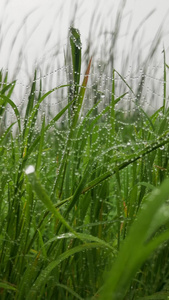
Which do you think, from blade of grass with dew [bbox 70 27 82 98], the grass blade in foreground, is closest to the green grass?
blade of grass with dew [bbox 70 27 82 98]

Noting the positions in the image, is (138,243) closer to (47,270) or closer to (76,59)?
(47,270)

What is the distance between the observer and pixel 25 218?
0.73 m

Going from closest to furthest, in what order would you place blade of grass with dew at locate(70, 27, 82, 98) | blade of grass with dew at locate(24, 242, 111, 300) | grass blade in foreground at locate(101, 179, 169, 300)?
grass blade in foreground at locate(101, 179, 169, 300), blade of grass with dew at locate(24, 242, 111, 300), blade of grass with dew at locate(70, 27, 82, 98)

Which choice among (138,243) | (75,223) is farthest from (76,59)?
(138,243)

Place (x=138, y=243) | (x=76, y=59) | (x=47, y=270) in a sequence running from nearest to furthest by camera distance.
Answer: (x=138, y=243)
(x=47, y=270)
(x=76, y=59)

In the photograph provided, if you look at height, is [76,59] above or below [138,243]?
above

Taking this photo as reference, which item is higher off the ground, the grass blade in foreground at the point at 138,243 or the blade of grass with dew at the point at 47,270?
A: the grass blade in foreground at the point at 138,243

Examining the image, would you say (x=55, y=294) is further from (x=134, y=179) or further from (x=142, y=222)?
(x=142, y=222)

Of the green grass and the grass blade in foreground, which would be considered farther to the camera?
the green grass

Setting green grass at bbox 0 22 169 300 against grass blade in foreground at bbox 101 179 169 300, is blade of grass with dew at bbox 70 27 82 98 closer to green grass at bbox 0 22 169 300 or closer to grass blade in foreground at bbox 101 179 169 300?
green grass at bbox 0 22 169 300

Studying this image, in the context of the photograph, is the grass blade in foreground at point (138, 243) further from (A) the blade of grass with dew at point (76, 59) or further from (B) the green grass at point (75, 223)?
(A) the blade of grass with dew at point (76, 59)

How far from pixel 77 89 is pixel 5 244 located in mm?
295

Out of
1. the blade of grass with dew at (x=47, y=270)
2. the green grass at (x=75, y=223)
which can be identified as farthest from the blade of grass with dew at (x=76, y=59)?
the blade of grass with dew at (x=47, y=270)

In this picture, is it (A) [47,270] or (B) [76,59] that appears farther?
(B) [76,59]
